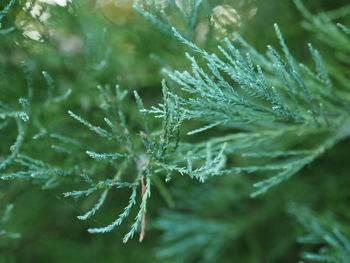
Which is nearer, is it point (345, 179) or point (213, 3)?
point (213, 3)

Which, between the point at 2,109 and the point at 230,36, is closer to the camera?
the point at 2,109

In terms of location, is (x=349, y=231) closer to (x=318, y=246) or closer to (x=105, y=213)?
(x=318, y=246)

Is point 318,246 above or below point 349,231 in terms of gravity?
below


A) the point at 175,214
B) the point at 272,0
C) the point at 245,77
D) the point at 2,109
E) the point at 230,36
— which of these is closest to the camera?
the point at 245,77

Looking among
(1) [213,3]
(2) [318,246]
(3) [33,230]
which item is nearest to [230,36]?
(1) [213,3]

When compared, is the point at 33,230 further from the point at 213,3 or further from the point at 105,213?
the point at 213,3

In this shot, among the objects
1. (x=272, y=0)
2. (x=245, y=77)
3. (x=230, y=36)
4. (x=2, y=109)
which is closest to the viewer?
(x=245, y=77)

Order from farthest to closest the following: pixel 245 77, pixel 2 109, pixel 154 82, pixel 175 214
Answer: pixel 175 214
pixel 154 82
pixel 2 109
pixel 245 77

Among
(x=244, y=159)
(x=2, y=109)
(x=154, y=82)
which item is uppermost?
(x=2, y=109)

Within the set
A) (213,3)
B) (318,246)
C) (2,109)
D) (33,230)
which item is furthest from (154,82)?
(318,246)
